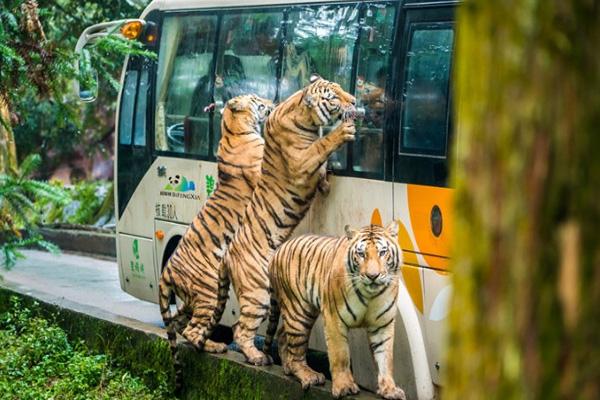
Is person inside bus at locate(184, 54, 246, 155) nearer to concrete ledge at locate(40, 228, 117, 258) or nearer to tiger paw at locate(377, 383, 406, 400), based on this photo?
tiger paw at locate(377, 383, 406, 400)

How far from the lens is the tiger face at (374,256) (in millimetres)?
7512

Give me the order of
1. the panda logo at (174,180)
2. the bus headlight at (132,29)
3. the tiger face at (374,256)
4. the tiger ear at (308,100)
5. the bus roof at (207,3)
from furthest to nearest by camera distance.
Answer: the bus headlight at (132,29), the panda logo at (174,180), the bus roof at (207,3), the tiger ear at (308,100), the tiger face at (374,256)

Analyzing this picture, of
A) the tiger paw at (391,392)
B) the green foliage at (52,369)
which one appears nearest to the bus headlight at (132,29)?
the green foliage at (52,369)

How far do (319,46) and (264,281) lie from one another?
168cm

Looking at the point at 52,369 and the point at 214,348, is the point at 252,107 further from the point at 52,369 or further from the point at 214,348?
the point at 52,369

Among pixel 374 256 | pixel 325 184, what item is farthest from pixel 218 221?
pixel 374 256

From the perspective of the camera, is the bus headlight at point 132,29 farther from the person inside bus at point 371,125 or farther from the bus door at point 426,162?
the bus door at point 426,162

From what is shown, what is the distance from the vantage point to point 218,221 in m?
9.99

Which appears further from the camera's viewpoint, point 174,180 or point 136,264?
point 136,264

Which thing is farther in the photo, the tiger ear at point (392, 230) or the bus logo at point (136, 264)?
the bus logo at point (136, 264)

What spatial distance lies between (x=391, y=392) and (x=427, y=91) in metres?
1.81

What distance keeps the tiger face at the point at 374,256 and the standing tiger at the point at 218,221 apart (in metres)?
2.18

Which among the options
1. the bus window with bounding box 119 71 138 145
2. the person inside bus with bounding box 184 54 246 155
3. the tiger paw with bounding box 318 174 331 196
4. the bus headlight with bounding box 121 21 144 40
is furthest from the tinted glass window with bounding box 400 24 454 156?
the bus window with bounding box 119 71 138 145

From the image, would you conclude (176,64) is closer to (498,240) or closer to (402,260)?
(402,260)
